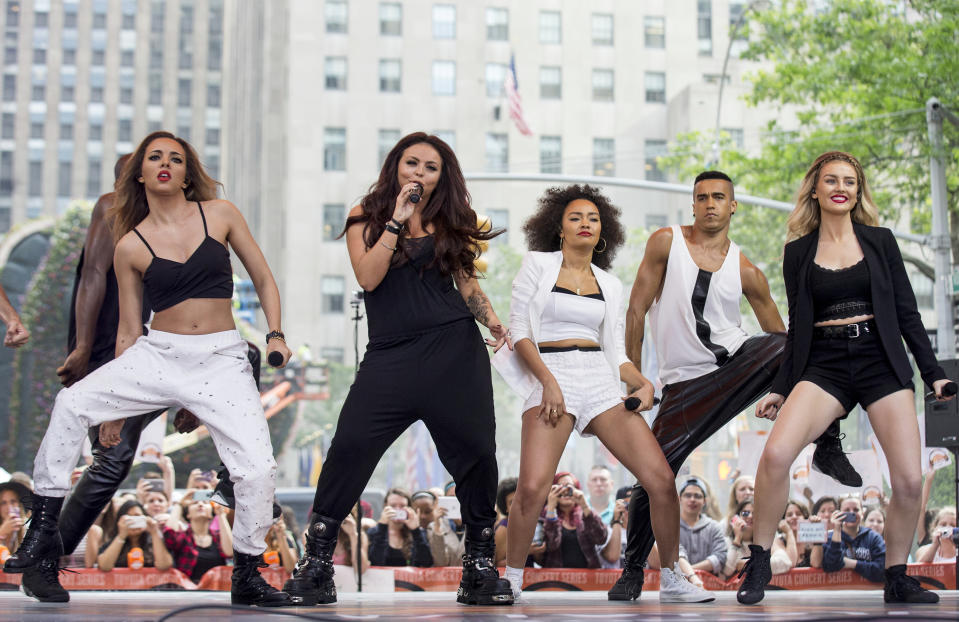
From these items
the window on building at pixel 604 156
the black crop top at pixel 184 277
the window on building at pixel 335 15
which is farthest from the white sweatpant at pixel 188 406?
the window on building at pixel 335 15

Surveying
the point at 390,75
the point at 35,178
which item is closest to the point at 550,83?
the point at 390,75

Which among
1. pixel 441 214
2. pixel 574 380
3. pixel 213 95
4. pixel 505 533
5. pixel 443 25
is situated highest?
pixel 213 95

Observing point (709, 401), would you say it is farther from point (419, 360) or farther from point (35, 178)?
point (35, 178)

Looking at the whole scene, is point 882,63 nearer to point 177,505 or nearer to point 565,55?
point 177,505

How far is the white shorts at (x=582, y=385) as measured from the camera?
581 cm

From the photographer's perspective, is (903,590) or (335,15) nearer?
(903,590)

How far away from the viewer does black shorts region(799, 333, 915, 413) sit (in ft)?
17.9

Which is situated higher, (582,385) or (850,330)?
(850,330)

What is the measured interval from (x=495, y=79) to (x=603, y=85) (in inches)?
178

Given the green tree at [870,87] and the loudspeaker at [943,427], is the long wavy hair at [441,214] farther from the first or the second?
the green tree at [870,87]

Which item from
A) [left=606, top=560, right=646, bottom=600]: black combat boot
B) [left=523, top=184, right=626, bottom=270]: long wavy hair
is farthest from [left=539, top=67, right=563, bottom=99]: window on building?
[left=606, top=560, right=646, bottom=600]: black combat boot

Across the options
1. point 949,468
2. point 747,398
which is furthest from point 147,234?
point 949,468

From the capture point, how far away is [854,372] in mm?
5480

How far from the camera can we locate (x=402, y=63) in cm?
4831
